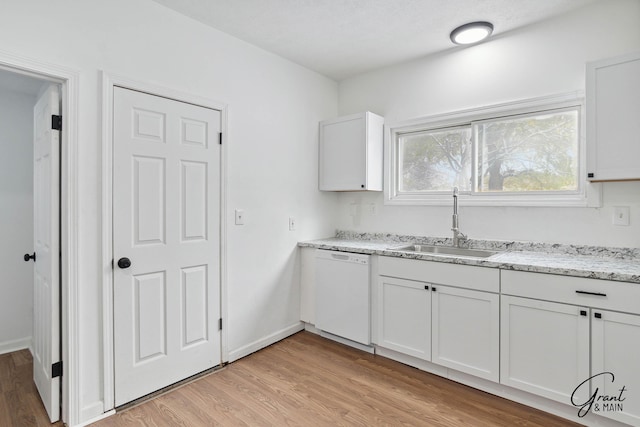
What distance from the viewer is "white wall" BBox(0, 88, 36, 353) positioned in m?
2.92

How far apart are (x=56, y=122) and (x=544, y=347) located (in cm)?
314

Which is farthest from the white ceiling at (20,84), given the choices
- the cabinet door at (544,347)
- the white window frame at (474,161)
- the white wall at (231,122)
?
the cabinet door at (544,347)

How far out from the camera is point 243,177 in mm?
2805

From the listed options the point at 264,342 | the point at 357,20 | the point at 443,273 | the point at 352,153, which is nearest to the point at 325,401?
the point at 264,342

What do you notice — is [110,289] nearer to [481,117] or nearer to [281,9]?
[281,9]

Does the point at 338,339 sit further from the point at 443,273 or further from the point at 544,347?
the point at 544,347

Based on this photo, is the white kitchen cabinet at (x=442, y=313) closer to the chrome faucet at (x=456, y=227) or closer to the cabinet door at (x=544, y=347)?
the cabinet door at (x=544, y=347)

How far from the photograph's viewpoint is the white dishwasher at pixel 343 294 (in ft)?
9.28

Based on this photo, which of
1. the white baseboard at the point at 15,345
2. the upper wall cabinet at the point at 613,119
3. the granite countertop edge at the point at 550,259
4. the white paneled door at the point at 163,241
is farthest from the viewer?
the white baseboard at the point at 15,345

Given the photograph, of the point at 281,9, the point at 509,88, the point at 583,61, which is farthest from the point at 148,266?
the point at 583,61

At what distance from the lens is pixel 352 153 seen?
10.7 ft

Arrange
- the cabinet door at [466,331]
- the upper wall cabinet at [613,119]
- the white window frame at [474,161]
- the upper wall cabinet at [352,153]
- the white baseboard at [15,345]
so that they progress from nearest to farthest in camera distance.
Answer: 1. the upper wall cabinet at [613,119]
2. the cabinet door at [466,331]
3. the white window frame at [474,161]
4. the white baseboard at [15,345]
5. the upper wall cabinet at [352,153]

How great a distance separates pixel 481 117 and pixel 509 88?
285 millimetres

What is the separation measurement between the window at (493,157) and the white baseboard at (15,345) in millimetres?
3595
